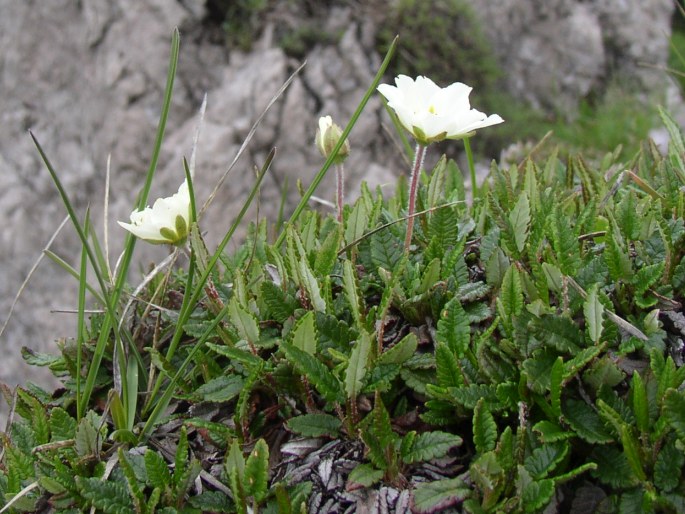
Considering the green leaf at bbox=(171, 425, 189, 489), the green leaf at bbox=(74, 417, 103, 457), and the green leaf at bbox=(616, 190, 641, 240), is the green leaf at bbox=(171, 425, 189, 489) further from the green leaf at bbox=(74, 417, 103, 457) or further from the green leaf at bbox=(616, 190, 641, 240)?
the green leaf at bbox=(616, 190, 641, 240)

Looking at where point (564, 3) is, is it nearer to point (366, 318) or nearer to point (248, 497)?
point (366, 318)

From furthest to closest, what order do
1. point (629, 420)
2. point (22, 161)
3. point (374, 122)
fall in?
point (22, 161) < point (374, 122) < point (629, 420)

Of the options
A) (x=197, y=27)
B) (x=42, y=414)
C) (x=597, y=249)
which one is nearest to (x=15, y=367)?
(x=197, y=27)

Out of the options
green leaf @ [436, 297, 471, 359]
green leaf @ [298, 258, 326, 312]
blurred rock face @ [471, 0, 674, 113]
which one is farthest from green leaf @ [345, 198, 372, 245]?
blurred rock face @ [471, 0, 674, 113]

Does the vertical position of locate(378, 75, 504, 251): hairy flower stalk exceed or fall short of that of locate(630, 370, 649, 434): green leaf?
it exceeds it

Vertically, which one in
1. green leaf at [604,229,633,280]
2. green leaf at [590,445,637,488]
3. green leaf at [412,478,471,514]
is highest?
green leaf at [604,229,633,280]

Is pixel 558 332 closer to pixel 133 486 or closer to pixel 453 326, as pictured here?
pixel 453 326
